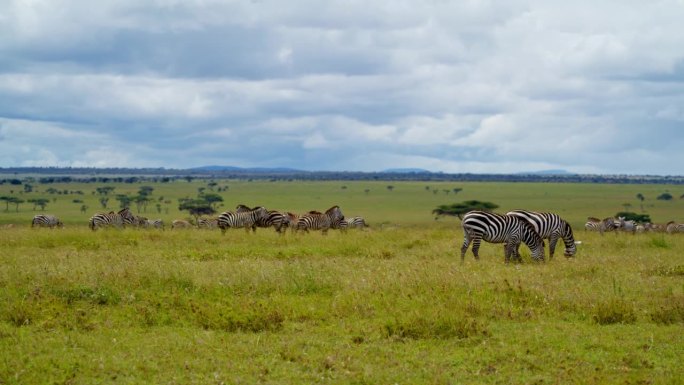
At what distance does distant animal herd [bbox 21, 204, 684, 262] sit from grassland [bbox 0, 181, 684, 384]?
1.24 metres

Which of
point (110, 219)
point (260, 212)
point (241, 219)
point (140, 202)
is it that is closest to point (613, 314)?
point (241, 219)

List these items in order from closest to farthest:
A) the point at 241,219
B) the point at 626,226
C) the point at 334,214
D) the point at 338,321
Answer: the point at 338,321 → the point at 241,219 → the point at 334,214 → the point at 626,226

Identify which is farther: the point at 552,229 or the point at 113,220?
the point at 113,220

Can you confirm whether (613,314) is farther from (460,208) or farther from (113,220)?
(460,208)

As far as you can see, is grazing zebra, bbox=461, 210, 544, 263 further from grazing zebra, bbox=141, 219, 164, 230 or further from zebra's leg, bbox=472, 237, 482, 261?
grazing zebra, bbox=141, 219, 164, 230

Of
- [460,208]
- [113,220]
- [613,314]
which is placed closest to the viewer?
[613,314]

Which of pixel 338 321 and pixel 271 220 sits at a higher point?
pixel 271 220

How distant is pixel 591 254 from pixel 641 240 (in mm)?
4308

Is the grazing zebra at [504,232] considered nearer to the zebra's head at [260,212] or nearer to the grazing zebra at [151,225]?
the zebra's head at [260,212]

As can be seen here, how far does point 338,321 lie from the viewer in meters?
10.3

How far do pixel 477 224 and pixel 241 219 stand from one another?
1250cm

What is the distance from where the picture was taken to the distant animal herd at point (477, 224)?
56.9 feet

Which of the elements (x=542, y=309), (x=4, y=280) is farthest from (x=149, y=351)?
(x=542, y=309)

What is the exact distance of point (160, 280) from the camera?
1228 cm
